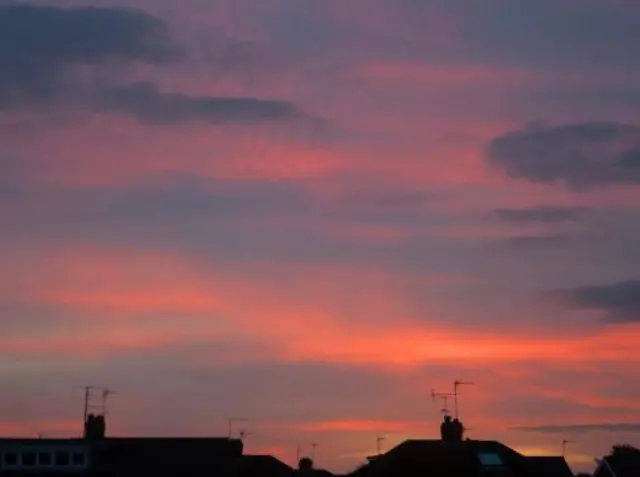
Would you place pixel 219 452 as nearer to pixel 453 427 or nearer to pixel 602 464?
pixel 453 427

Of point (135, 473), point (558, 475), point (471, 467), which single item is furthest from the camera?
point (558, 475)

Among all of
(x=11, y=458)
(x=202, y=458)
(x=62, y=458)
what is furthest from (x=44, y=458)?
(x=202, y=458)

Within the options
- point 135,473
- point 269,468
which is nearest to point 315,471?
point 269,468

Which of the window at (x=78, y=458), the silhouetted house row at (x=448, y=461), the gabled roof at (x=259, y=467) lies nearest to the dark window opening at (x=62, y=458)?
the window at (x=78, y=458)

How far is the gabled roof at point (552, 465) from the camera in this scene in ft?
344

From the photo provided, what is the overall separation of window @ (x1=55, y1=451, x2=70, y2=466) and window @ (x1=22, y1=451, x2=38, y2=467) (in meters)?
1.61

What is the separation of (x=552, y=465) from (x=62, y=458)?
130 feet

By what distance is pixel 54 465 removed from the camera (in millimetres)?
89938

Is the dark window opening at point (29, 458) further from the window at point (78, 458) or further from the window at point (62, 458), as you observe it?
the window at point (78, 458)

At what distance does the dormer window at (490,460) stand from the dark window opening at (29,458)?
96.8 ft

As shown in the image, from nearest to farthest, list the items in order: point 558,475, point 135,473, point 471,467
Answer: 1. point 471,467
2. point 135,473
3. point 558,475

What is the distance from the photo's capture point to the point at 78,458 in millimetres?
89625

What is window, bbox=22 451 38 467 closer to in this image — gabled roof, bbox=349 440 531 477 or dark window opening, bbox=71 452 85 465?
dark window opening, bbox=71 452 85 465

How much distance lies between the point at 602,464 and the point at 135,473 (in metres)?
31.8
